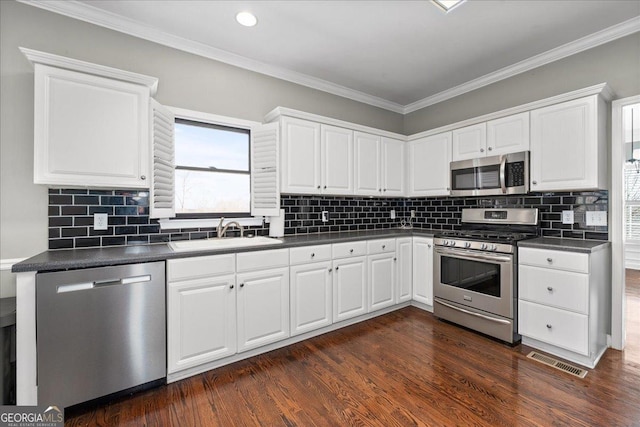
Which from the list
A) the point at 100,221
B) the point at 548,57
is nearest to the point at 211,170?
the point at 100,221

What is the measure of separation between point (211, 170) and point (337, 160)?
1.35 m

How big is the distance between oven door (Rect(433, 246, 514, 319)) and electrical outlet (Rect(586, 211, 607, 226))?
84 centimetres

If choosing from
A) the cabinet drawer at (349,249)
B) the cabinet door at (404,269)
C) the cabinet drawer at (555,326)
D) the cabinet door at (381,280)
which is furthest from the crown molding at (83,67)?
the cabinet drawer at (555,326)

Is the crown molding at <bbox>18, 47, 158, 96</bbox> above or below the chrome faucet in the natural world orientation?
above

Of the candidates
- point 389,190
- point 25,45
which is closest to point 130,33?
point 25,45

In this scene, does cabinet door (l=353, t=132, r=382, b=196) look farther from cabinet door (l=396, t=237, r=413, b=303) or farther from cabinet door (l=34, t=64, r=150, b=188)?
cabinet door (l=34, t=64, r=150, b=188)

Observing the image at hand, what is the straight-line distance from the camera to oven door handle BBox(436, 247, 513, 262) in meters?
2.61

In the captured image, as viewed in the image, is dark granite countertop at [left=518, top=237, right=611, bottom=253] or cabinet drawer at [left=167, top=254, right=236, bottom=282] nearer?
cabinet drawer at [left=167, top=254, right=236, bottom=282]

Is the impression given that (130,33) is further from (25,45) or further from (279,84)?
(279,84)

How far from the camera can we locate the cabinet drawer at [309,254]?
2600mm

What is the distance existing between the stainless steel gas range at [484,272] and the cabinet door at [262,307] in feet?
5.73

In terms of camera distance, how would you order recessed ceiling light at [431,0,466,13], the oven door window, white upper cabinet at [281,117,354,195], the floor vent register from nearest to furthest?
1. recessed ceiling light at [431,0,466,13]
2. the floor vent register
3. the oven door window
4. white upper cabinet at [281,117,354,195]

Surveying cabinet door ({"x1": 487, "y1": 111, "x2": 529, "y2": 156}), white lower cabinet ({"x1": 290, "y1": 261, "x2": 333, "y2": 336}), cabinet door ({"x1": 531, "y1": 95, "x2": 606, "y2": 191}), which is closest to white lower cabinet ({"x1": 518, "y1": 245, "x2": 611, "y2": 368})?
cabinet door ({"x1": 531, "y1": 95, "x2": 606, "y2": 191})

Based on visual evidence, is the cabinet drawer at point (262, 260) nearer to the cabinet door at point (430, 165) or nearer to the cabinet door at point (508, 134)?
the cabinet door at point (430, 165)
